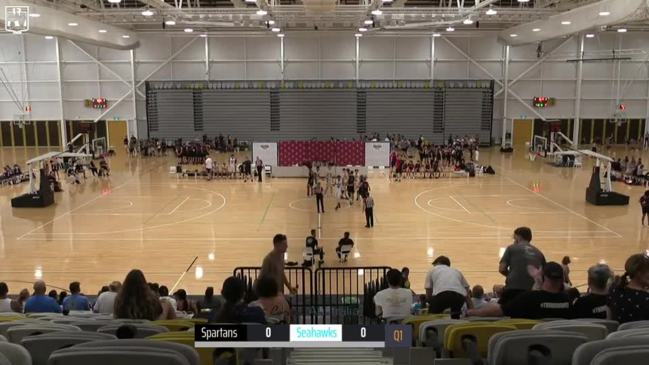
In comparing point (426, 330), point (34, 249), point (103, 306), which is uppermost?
point (426, 330)

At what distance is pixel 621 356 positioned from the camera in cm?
247

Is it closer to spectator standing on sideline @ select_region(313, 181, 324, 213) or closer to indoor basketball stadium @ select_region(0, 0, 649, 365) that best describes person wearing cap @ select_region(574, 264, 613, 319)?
indoor basketball stadium @ select_region(0, 0, 649, 365)

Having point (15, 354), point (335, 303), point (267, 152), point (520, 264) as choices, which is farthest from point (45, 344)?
point (267, 152)

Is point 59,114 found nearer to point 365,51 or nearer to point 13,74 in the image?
point 13,74

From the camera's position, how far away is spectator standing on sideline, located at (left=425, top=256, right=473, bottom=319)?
7.33 meters

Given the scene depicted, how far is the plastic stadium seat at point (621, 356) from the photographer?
8.06ft

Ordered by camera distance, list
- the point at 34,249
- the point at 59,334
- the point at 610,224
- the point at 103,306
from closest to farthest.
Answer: the point at 59,334 < the point at 103,306 < the point at 34,249 < the point at 610,224

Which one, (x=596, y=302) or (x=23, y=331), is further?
(x=596, y=302)

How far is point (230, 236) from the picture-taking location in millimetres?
19266

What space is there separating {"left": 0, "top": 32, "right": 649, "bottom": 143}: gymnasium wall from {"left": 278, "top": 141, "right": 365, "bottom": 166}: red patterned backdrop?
45.2ft

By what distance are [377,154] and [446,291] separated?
25047 mm

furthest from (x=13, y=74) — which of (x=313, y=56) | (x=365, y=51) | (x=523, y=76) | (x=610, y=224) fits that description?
(x=610, y=224)

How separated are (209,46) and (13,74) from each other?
14.1m

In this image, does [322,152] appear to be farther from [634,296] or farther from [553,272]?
[634,296]
